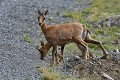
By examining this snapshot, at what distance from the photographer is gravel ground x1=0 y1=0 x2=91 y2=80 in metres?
13.5

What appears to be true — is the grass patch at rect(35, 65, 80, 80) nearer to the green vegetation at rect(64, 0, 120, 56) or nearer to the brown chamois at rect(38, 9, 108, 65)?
the brown chamois at rect(38, 9, 108, 65)

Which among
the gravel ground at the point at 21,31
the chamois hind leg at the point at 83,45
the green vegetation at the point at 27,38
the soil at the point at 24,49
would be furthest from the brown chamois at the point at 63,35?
the green vegetation at the point at 27,38

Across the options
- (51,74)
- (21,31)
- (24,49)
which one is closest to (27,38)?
(21,31)

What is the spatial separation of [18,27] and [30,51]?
159 inches

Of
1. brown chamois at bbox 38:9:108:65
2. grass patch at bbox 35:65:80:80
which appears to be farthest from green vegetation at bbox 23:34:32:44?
grass patch at bbox 35:65:80:80

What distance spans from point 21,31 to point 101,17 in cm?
629

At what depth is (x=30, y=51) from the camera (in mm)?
16422

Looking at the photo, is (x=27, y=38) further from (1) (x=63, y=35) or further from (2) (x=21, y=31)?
(1) (x=63, y=35)

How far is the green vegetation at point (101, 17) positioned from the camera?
1971 cm

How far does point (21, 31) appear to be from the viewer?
19578 millimetres

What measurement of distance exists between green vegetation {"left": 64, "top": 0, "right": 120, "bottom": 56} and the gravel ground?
723mm

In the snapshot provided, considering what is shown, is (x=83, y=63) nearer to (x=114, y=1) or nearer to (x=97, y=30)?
(x=97, y=30)

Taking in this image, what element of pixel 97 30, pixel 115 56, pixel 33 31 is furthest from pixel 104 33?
pixel 115 56

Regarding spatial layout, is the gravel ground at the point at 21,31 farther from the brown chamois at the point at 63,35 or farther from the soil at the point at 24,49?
the brown chamois at the point at 63,35
